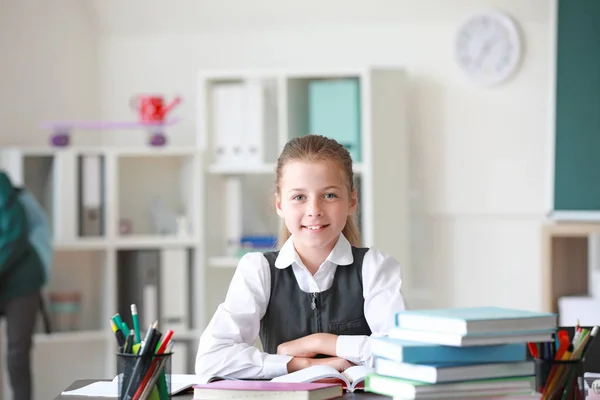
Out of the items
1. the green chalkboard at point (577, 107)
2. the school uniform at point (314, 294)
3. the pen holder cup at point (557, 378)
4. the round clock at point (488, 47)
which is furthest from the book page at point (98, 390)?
the round clock at point (488, 47)

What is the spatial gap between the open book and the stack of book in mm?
258

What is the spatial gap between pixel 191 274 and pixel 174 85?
38.4 inches

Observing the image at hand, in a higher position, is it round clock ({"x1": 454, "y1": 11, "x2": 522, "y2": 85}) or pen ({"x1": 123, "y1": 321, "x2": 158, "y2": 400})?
round clock ({"x1": 454, "y1": 11, "x2": 522, "y2": 85})

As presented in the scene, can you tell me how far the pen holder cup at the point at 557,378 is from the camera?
4.56 feet

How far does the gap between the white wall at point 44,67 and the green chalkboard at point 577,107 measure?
2251 mm

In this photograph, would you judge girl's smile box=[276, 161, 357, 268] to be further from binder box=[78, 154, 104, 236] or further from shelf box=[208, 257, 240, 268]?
binder box=[78, 154, 104, 236]

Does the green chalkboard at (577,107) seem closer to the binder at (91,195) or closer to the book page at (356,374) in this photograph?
the binder at (91,195)

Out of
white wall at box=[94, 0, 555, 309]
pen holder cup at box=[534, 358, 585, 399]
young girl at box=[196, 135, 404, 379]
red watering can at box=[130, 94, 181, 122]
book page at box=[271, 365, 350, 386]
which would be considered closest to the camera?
pen holder cup at box=[534, 358, 585, 399]

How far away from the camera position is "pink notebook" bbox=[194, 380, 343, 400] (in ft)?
4.83

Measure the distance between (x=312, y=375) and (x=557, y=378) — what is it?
0.43 meters

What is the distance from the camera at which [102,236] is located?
4312 millimetres

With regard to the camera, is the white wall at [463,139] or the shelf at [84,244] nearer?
the shelf at [84,244]

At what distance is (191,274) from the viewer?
171 inches

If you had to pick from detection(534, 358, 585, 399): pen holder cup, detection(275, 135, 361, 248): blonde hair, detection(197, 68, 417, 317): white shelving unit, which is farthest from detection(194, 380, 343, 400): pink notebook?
detection(197, 68, 417, 317): white shelving unit
